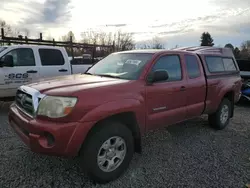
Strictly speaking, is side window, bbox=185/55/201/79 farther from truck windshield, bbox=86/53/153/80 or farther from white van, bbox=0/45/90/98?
white van, bbox=0/45/90/98

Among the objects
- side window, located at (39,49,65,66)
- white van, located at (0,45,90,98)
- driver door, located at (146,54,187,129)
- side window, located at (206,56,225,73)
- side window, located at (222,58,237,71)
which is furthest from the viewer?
side window, located at (39,49,65,66)

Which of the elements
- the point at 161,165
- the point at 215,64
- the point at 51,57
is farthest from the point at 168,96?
the point at 51,57

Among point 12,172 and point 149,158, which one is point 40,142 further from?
point 149,158

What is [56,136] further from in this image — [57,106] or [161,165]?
[161,165]

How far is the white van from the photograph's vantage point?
6324 mm

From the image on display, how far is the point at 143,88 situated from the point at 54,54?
15.6 ft

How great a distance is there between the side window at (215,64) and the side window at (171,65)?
3.77 ft

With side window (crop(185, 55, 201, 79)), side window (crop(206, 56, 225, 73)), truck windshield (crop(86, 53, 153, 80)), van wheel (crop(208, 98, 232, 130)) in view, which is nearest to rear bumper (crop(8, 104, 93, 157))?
truck windshield (crop(86, 53, 153, 80))

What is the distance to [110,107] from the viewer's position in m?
2.96

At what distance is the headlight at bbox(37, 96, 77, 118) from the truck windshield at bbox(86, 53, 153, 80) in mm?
1109

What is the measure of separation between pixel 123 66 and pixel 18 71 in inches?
152

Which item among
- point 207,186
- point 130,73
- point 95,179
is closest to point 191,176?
point 207,186

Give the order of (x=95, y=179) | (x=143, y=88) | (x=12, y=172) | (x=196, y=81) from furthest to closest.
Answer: (x=196, y=81), (x=143, y=88), (x=12, y=172), (x=95, y=179)

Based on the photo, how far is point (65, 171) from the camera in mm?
3326
